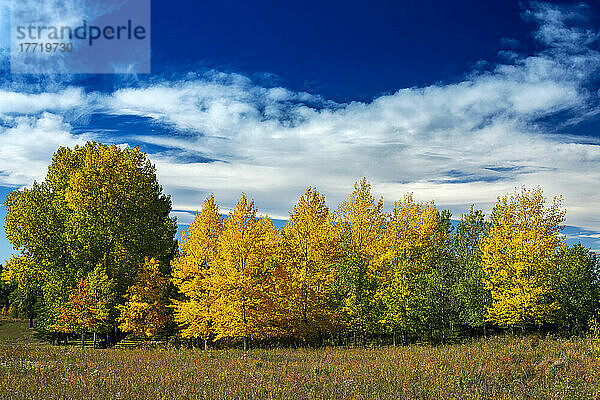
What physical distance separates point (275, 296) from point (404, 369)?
11.2 metres

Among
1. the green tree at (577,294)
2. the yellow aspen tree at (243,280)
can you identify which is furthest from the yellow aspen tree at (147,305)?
the green tree at (577,294)

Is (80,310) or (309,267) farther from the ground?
(309,267)

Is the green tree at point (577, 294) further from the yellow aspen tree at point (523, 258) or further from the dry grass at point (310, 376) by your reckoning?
the dry grass at point (310, 376)

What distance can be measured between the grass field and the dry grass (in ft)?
0.09

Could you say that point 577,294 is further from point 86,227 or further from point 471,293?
point 86,227

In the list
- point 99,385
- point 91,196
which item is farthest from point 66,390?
point 91,196

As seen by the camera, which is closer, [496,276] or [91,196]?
[91,196]

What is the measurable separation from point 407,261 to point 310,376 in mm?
16113

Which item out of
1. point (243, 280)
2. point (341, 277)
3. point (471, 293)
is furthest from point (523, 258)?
point (243, 280)

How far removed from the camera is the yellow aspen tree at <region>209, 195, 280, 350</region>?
22.2 m

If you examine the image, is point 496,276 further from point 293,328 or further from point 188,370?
point 188,370

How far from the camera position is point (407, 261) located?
27.7 m

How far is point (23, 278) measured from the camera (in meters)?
26.8

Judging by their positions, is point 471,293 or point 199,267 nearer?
point 199,267
